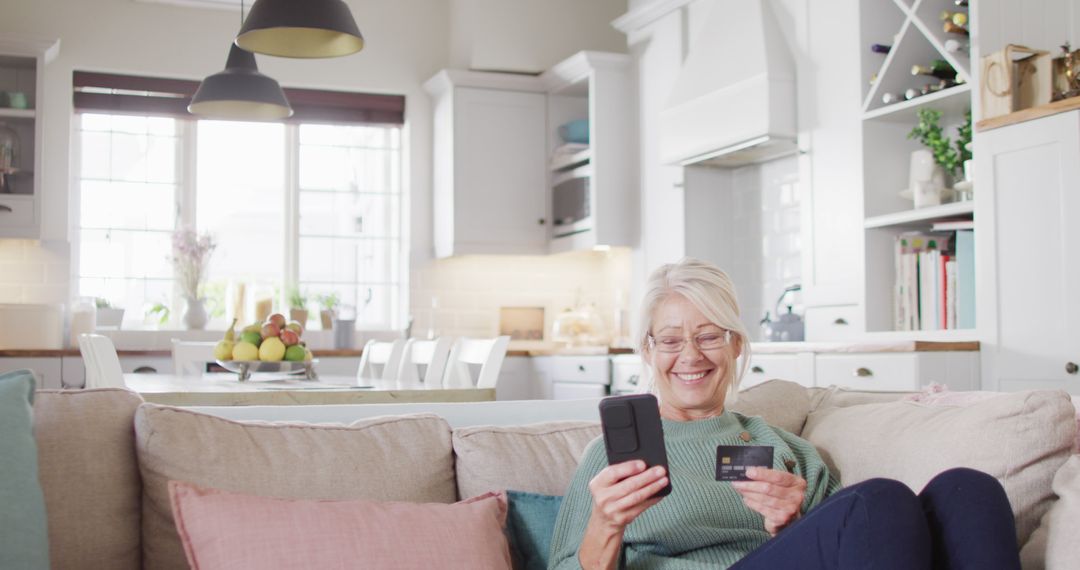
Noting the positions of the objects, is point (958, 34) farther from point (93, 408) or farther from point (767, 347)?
point (93, 408)

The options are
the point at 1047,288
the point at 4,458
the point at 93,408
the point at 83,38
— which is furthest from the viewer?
the point at 83,38

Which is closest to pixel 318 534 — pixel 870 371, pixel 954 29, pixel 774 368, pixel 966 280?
pixel 870 371

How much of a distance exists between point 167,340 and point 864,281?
3.70 m

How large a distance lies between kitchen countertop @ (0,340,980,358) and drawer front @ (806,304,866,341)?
0.73 feet

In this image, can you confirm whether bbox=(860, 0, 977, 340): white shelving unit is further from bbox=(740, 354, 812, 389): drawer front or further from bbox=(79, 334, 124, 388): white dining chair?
bbox=(79, 334, 124, 388): white dining chair

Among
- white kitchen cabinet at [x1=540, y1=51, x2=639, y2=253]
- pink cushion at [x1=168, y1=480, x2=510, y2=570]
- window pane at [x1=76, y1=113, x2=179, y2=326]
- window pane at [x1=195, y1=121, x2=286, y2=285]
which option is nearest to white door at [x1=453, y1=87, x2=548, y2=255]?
white kitchen cabinet at [x1=540, y1=51, x2=639, y2=253]

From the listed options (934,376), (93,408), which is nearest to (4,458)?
(93,408)

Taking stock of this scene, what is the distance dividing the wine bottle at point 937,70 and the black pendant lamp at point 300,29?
6.53 feet

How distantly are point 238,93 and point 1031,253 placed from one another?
2818mm

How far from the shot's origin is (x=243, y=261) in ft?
21.8

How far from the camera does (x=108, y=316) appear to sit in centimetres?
618

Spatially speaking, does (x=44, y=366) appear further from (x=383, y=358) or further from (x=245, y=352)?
(x=245, y=352)

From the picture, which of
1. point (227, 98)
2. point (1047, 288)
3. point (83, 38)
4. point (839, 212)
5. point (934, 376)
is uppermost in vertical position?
point (83, 38)

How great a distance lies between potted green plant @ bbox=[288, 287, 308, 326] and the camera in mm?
6469
